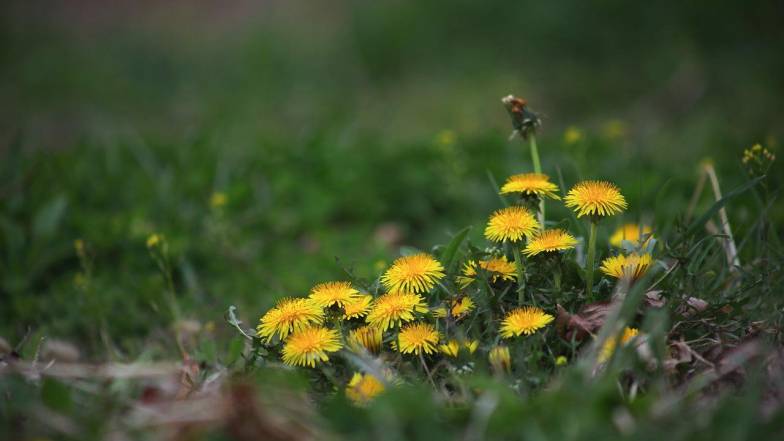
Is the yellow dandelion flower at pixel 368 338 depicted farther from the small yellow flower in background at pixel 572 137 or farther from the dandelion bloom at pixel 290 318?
the small yellow flower in background at pixel 572 137

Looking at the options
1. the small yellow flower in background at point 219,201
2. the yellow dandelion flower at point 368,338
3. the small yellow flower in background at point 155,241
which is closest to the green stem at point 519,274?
the yellow dandelion flower at point 368,338

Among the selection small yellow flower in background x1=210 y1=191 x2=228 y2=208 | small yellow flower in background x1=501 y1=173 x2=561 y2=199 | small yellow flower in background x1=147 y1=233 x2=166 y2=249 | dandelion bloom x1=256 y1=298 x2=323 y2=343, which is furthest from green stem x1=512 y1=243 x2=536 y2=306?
small yellow flower in background x1=210 y1=191 x2=228 y2=208

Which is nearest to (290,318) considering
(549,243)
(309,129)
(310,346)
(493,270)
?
(310,346)

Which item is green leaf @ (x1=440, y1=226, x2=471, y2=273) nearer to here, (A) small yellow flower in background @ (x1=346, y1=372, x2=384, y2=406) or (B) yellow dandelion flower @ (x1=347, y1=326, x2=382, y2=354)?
(B) yellow dandelion flower @ (x1=347, y1=326, x2=382, y2=354)

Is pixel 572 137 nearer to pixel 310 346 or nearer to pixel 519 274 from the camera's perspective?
pixel 519 274

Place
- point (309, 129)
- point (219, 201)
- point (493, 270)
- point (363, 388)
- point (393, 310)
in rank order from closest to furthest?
point (363, 388)
point (393, 310)
point (493, 270)
point (219, 201)
point (309, 129)

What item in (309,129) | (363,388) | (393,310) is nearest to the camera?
(363,388)
